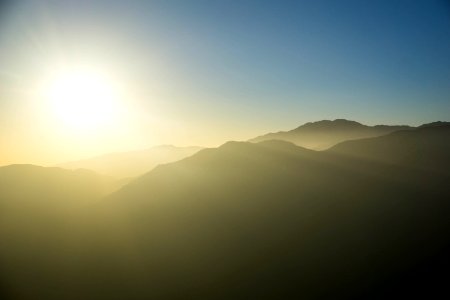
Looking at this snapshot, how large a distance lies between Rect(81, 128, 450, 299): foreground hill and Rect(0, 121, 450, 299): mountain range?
13 centimetres

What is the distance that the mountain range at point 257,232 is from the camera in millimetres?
28891

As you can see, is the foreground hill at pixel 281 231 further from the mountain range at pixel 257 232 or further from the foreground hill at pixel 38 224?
the foreground hill at pixel 38 224

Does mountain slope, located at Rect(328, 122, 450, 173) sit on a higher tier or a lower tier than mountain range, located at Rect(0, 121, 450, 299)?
higher

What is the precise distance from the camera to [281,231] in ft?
116

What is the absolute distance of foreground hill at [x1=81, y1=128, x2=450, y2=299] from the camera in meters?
28.4

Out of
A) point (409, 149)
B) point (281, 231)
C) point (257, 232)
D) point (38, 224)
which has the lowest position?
point (281, 231)

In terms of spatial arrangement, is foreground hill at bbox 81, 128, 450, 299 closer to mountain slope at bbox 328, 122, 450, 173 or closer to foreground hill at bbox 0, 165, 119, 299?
mountain slope at bbox 328, 122, 450, 173

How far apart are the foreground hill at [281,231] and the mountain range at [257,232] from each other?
0.44 ft

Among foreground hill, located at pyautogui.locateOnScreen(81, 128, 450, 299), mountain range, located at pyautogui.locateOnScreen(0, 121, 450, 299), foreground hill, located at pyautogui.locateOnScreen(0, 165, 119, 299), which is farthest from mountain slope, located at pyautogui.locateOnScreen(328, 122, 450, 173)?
foreground hill, located at pyautogui.locateOnScreen(0, 165, 119, 299)

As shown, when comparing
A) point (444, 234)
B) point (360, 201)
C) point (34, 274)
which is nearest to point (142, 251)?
point (34, 274)

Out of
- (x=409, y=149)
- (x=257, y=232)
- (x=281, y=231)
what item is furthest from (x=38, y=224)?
(x=409, y=149)

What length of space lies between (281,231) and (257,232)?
108 inches

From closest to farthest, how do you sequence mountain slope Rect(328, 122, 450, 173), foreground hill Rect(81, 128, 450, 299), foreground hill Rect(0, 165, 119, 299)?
foreground hill Rect(81, 128, 450, 299), foreground hill Rect(0, 165, 119, 299), mountain slope Rect(328, 122, 450, 173)

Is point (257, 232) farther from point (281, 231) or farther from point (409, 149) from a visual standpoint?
point (409, 149)
